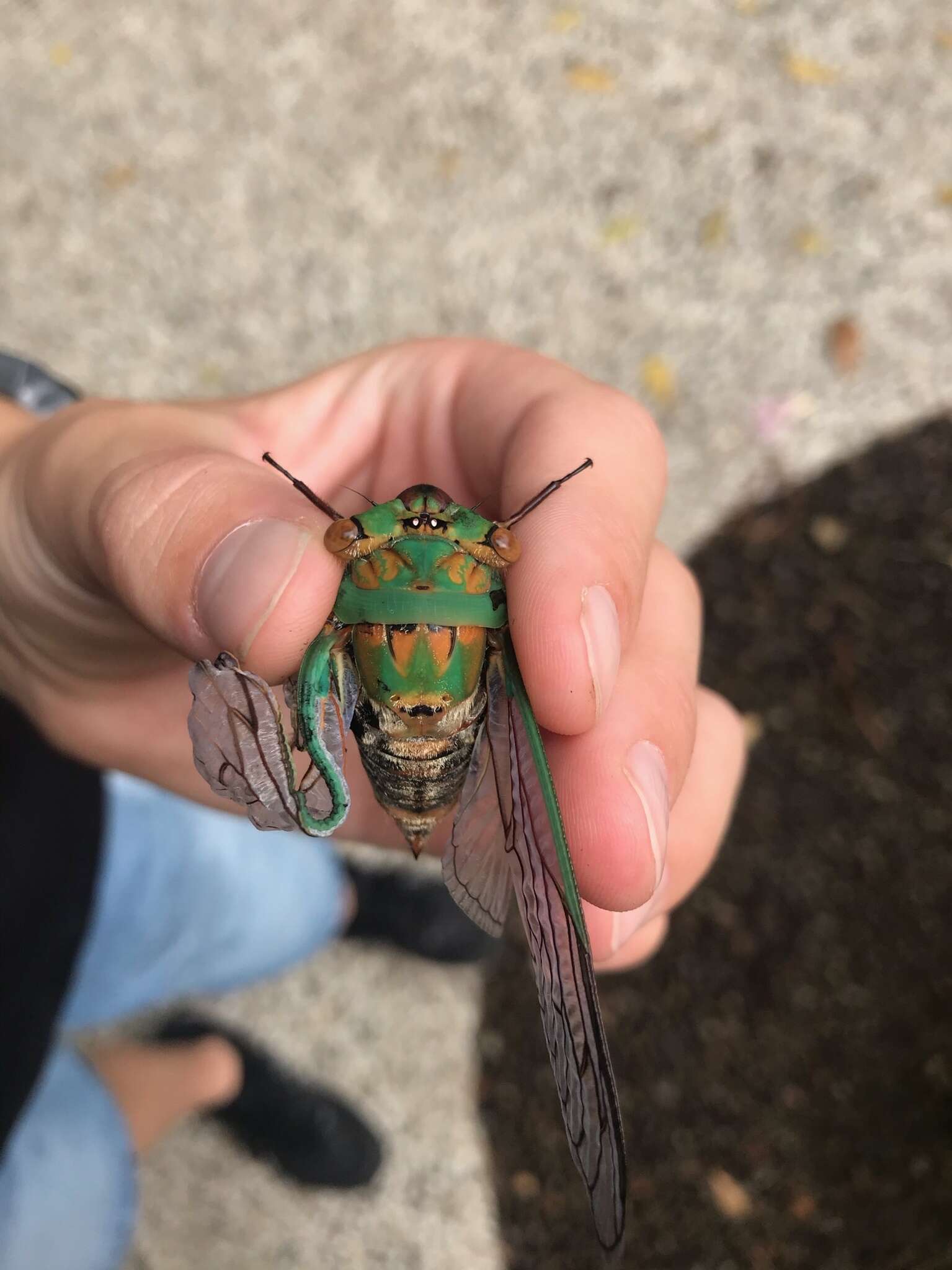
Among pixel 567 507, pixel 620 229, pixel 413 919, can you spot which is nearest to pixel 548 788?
pixel 567 507

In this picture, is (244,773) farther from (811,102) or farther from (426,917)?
(811,102)

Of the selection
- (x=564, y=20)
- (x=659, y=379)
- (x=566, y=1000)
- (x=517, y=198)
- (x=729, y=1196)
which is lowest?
(x=729, y=1196)

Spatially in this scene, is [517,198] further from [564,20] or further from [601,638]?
[601,638]

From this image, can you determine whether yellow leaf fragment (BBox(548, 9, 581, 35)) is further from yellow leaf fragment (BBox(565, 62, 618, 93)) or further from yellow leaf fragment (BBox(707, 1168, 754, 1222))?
yellow leaf fragment (BBox(707, 1168, 754, 1222))

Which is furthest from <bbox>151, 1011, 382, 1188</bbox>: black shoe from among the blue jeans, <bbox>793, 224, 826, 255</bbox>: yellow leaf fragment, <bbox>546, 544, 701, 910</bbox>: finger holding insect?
<bbox>793, 224, 826, 255</bbox>: yellow leaf fragment

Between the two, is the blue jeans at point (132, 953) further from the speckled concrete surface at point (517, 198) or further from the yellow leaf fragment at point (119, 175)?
the yellow leaf fragment at point (119, 175)
